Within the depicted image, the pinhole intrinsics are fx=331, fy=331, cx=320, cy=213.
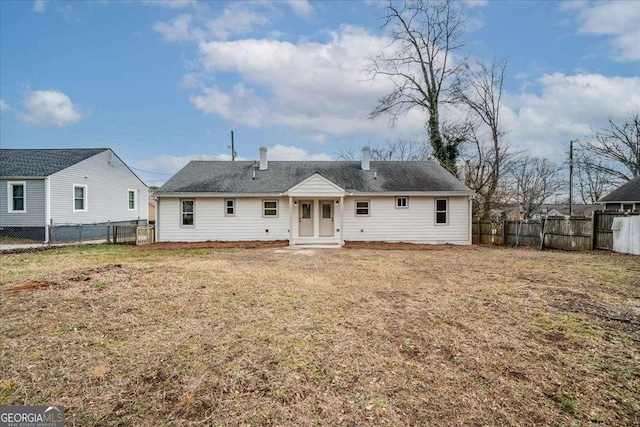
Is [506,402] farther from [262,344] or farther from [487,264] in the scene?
[487,264]

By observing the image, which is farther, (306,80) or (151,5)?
(306,80)

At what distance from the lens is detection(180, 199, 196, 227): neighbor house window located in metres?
16.5

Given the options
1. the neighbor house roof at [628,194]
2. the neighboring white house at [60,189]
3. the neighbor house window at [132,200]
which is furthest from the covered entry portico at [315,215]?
the neighbor house roof at [628,194]

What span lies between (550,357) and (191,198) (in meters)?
15.8

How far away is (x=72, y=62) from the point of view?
15148mm

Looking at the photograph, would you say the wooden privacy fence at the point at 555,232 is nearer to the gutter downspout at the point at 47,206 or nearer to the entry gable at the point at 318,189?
the entry gable at the point at 318,189

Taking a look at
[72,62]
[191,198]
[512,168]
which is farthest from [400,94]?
[72,62]

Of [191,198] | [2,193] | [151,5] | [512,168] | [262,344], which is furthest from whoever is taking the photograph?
[512,168]

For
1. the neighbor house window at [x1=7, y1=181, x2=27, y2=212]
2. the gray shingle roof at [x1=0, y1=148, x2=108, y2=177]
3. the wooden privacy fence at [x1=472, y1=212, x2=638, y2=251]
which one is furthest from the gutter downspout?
the wooden privacy fence at [x1=472, y1=212, x2=638, y2=251]

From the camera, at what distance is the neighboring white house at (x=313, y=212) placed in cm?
1634

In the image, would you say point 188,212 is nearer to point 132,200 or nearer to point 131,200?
point 131,200

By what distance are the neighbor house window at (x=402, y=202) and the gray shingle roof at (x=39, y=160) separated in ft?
60.0

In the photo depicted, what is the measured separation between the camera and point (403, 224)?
16703 millimetres

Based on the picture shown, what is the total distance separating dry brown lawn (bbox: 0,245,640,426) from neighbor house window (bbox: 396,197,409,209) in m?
9.78
